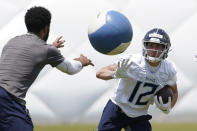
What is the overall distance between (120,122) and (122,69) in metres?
0.50

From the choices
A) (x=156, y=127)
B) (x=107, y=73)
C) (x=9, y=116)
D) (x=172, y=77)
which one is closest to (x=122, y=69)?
(x=107, y=73)

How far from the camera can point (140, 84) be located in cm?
445

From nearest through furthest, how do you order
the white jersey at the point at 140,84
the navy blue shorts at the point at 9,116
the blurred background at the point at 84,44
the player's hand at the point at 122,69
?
the navy blue shorts at the point at 9,116, the player's hand at the point at 122,69, the white jersey at the point at 140,84, the blurred background at the point at 84,44

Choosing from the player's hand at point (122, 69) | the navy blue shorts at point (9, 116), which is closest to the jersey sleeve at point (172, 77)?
the player's hand at point (122, 69)

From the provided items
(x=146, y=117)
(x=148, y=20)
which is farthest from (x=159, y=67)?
(x=148, y=20)

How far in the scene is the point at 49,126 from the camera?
18.6 feet

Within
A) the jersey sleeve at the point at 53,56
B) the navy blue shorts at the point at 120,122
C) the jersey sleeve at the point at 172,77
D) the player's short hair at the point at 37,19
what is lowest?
the navy blue shorts at the point at 120,122

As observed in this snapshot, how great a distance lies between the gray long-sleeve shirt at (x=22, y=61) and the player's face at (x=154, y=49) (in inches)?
29.6

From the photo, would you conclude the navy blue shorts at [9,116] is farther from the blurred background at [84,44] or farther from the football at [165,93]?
the blurred background at [84,44]

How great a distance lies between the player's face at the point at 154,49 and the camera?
439 centimetres

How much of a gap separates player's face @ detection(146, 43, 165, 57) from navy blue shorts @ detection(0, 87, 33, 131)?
1.10m

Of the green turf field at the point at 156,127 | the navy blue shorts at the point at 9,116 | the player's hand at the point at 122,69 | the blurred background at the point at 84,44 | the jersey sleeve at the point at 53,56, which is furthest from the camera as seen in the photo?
the green turf field at the point at 156,127

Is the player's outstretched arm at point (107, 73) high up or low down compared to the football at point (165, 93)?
up

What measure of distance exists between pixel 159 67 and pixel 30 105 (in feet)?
4.97
